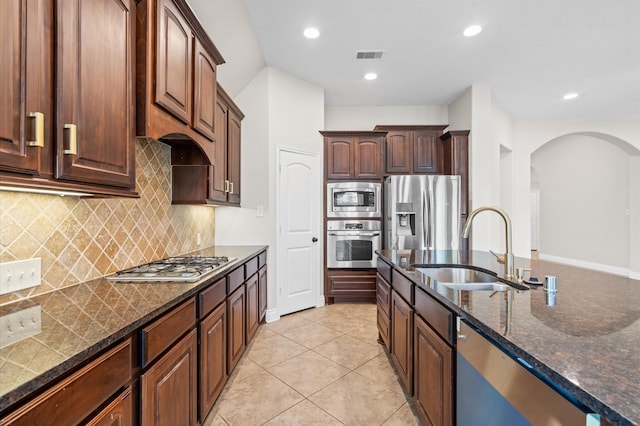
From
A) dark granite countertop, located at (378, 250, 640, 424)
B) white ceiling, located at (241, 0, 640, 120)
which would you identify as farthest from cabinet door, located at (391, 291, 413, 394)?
white ceiling, located at (241, 0, 640, 120)

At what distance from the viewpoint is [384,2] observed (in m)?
2.59

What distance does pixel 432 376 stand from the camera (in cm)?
148

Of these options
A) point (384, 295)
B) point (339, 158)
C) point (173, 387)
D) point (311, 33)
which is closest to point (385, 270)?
point (384, 295)

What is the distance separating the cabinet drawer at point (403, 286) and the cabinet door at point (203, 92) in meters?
1.65

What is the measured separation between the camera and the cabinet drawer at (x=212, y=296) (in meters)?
1.59

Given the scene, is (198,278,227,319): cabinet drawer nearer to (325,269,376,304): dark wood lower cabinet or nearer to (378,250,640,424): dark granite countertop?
(378,250,640,424): dark granite countertop

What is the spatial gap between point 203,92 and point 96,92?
91cm

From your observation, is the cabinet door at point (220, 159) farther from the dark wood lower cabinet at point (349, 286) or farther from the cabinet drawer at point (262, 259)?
the dark wood lower cabinet at point (349, 286)

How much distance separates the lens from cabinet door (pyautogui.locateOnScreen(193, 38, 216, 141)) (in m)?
1.85

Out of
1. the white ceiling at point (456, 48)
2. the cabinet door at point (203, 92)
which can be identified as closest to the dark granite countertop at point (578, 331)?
the cabinet door at point (203, 92)

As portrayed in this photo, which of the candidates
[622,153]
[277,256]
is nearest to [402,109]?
[277,256]

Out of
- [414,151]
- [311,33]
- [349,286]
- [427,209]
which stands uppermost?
[311,33]

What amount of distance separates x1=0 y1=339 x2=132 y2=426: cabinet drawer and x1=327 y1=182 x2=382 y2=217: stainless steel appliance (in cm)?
341

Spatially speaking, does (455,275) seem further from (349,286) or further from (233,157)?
Result: (233,157)
